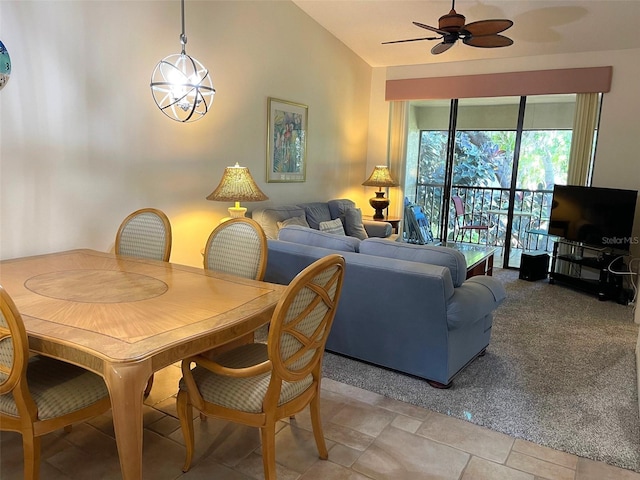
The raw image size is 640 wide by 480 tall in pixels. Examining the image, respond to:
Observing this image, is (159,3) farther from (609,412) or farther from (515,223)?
(515,223)

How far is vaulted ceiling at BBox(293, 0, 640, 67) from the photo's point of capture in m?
4.26

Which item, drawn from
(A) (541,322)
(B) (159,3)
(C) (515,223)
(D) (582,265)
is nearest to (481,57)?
Answer: (C) (515,223)

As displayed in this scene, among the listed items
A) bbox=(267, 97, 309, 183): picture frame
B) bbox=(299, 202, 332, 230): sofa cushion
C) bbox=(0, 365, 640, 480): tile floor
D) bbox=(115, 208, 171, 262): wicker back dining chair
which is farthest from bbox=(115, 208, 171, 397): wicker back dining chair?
bbox=(299, 202, 332, 230): sofa cushion

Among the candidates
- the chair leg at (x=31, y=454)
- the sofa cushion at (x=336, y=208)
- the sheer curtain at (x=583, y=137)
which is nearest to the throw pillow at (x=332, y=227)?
the sofa cushion at (x=336, y=208)

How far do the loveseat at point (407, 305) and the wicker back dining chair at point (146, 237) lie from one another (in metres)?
0.76

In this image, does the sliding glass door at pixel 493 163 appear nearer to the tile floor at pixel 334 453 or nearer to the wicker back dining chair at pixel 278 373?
the tile floor at pixel 334 453

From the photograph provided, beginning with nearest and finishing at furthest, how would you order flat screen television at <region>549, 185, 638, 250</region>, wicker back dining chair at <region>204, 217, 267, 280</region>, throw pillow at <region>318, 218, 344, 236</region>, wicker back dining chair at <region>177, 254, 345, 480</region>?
wicker back dining chair at <region>177, 254, 345, 480</region> → wicker back dining chair at <region>204, 217, 267, 280</region> → flat screen television at <region>549, 185, 638, 250</region> → throw pillow at <region>318, 218, 344, 236</region>

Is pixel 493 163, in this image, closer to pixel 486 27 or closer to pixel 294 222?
pixel 486 27

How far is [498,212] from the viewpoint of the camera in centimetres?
632

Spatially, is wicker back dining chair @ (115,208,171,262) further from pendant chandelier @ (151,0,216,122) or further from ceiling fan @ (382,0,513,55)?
ceiling fan @ (382,0,513,55)

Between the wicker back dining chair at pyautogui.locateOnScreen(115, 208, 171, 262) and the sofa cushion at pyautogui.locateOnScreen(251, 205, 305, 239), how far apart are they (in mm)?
1409

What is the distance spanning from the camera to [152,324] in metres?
1.65

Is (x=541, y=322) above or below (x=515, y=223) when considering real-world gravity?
below

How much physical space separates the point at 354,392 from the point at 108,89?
2.63 metres
